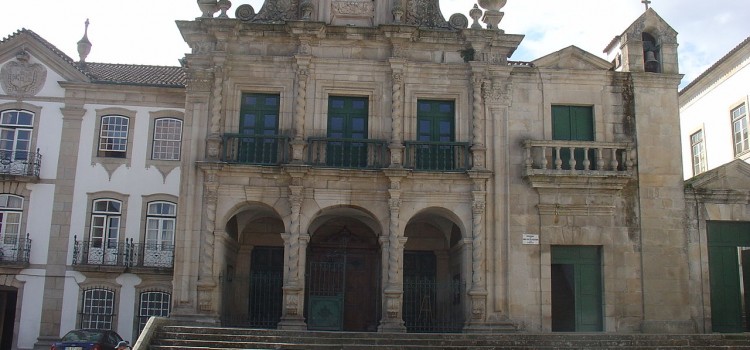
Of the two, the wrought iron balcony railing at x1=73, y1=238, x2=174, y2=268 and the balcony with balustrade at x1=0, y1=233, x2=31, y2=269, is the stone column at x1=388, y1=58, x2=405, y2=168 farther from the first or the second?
the balcony with balustrade at x1=0, y1=233, x2=31, y2=269

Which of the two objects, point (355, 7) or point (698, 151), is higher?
point (355, 7)

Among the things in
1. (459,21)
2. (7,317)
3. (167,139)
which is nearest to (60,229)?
(167,139)

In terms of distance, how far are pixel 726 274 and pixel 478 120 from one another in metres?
7.57

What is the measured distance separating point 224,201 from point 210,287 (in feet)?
7.01

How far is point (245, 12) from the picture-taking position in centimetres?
2084

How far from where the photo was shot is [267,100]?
811 inches

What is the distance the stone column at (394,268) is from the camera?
19.0m

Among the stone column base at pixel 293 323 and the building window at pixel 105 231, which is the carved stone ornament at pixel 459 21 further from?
the building window at pixel 105 231

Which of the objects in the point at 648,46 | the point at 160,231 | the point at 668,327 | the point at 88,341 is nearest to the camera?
the point at 88,341

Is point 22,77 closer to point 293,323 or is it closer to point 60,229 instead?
point 60,229

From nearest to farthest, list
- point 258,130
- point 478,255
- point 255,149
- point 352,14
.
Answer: point 478,255 < point 255,149 < point 258,130 < point 352,14

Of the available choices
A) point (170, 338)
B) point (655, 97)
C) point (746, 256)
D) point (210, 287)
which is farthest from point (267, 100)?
point (746, 256)

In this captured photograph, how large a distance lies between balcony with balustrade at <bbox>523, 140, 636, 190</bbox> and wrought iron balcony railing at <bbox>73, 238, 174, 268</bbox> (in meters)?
10.5

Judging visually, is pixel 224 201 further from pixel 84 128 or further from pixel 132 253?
pixel 84 128
